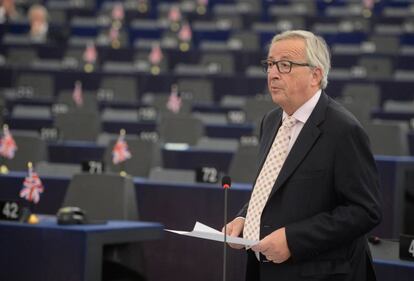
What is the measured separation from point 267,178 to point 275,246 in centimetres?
31

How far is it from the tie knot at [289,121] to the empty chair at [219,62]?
939 cm

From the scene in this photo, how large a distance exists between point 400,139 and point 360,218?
4.64m

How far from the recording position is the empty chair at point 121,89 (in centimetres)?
1209

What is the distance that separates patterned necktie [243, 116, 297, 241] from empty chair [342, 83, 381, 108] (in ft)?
24.4

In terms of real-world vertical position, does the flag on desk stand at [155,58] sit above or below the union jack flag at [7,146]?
above

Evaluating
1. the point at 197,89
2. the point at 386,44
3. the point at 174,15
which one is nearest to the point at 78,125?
the point at 197,89

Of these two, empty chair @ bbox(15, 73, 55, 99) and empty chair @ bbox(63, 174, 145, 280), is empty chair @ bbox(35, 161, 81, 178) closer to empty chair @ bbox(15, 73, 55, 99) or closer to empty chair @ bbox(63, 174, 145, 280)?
empty chair @ bbox(63, 174, 145, 280)

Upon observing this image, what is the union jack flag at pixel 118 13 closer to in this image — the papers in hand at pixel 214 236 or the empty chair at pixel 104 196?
the empty chair at pixel 104 196

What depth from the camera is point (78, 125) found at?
30.6ft

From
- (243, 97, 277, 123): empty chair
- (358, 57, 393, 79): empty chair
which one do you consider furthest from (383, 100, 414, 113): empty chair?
(243, 97, 277, 123): empty chair

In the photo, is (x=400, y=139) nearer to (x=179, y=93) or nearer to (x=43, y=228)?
(x=43, y=228)

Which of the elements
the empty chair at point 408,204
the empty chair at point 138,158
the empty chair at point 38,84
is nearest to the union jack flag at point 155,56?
the empty chair at point 38,84

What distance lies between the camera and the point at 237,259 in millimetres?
3846

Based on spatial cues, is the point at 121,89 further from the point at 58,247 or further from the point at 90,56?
the point at 58,247
